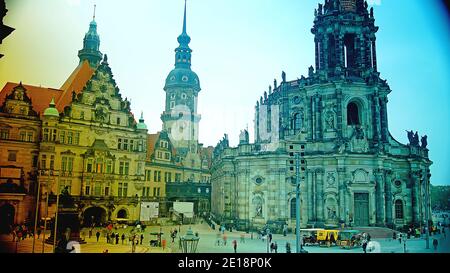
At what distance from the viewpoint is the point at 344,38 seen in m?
32.8

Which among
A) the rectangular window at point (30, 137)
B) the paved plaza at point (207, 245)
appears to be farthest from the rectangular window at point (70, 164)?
the paved plaza at point (207, 245)

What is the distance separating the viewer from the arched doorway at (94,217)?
65.5 ft

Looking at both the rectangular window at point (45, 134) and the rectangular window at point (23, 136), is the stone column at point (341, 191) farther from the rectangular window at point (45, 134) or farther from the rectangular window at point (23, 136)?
the rectangular window at point (23, 136)

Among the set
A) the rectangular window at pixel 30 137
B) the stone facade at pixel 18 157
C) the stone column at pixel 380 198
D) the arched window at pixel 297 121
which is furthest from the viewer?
the arched window at pixel 297 121

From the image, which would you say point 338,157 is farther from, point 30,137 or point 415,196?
point 30,137

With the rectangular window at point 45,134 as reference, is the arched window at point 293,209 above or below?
below

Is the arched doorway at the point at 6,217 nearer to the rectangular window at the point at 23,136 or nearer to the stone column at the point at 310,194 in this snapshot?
the rectangular window at the point at 23,136

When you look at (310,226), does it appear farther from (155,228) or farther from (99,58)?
(99,58)

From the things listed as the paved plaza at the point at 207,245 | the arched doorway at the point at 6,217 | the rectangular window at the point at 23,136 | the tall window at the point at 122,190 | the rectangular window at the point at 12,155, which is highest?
the rectangular window at the point at 23,136

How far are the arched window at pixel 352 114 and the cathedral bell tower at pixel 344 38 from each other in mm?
2389

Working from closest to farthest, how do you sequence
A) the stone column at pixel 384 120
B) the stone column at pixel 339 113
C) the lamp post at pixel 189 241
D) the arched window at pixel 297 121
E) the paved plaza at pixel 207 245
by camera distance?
the paved plaza at pixel 207 245
the lamp post at pixel 189 241
the stone column at pixel 339 113
the stone column at pixel 384 120
the arched window at pixel 297 121

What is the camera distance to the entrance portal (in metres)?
28.6

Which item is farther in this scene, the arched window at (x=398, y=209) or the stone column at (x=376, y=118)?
the stone column at (x=376, y=118)

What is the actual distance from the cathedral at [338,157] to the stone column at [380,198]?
69mm
